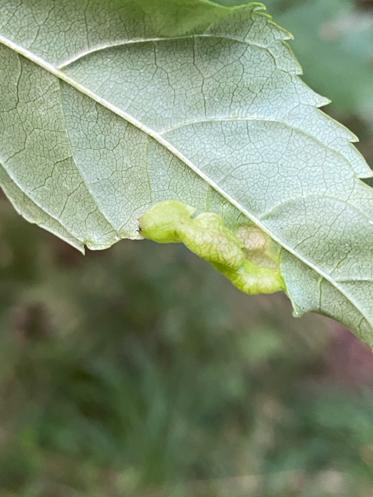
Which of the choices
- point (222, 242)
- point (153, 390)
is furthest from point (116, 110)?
point (153, 390)

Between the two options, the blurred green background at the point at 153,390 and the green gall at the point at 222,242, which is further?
the blurred green background at the point at 153,390

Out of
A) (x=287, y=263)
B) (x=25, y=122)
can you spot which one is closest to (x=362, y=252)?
(x=287, y=263)

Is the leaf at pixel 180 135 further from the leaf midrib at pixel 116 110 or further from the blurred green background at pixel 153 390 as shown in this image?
the blurred green background at pixel 153 390

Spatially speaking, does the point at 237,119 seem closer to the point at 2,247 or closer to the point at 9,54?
the point at 9,54

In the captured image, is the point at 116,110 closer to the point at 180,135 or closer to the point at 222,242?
the point at 180,135

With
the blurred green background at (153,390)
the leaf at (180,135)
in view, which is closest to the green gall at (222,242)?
the leaf at (180,135)

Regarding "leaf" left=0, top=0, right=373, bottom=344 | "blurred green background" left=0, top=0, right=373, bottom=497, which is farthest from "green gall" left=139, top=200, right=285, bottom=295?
"blurred green background" left=0, top=0, right=373, bottom=497
